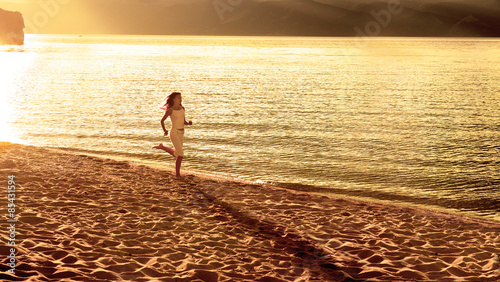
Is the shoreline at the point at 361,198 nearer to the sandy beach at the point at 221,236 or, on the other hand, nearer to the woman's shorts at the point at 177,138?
the sandy beach at the point at 221,236

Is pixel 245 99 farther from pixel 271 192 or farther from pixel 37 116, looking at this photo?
pixel 271 192

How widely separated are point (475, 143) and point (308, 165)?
851 cm

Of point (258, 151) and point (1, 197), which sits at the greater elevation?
point (258, 151)

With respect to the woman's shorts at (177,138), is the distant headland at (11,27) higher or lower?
higher

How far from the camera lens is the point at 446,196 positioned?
1409cm

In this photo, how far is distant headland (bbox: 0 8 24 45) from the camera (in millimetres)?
154625

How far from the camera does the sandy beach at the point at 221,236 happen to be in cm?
754

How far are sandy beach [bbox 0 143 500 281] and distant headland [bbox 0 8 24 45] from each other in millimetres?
162165

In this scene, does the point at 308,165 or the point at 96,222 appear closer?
the point at 96,222

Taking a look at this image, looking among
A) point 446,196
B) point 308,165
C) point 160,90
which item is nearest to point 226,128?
point 308,165

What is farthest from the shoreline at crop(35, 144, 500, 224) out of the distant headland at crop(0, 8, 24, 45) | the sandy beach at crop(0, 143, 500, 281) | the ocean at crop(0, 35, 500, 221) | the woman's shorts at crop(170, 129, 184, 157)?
the distant headland at crop(0, 8, 24, 45)

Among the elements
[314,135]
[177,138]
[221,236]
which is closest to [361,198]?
[177,138]

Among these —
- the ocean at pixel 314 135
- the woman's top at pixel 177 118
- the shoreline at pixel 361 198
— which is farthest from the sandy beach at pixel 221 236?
the ocean at pixel 314 135

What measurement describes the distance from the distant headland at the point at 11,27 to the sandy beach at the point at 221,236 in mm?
162165
